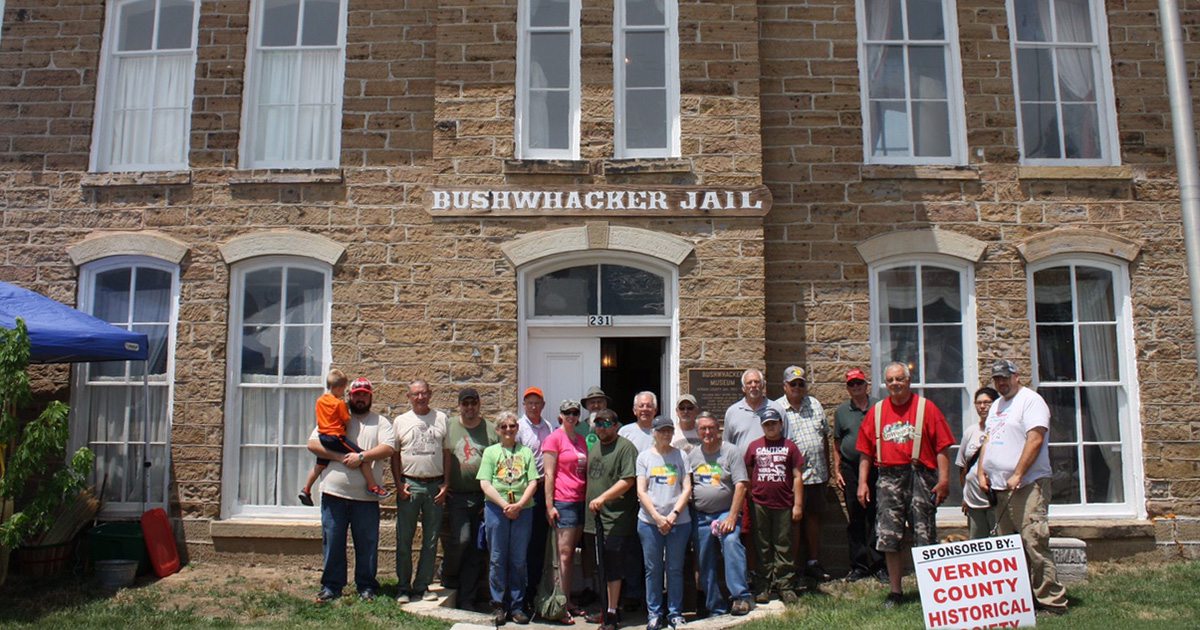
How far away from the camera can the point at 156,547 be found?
8.38 metres

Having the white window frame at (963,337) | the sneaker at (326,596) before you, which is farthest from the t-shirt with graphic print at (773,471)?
the sneaker at (326,596)

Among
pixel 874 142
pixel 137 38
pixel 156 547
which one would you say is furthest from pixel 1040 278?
pixel 137 38

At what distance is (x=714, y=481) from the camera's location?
7027 millimetres

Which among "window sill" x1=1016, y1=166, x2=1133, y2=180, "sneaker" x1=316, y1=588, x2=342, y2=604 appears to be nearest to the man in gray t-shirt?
"sneaker" x1=316, y1=588, x2=342, y2=604

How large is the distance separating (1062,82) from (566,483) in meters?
6.72

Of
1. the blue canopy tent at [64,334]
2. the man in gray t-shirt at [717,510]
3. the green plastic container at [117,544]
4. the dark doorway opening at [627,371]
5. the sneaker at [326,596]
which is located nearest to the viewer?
the man in gray t-shirt at [717,510]

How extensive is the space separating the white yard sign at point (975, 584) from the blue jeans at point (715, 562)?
4.41 ft

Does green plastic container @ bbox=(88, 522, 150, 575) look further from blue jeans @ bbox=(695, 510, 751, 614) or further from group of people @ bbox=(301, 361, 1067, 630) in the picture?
blue jeans @ bbox=(695, 510, 751, 614)

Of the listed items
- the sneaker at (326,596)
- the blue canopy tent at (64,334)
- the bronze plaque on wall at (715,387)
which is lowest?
the sneaker at (326,596)

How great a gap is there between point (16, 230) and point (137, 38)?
2.41 m

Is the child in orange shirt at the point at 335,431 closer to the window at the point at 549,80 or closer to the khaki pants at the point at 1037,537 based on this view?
the window at the point at 549,80

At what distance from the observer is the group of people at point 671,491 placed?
267 inches

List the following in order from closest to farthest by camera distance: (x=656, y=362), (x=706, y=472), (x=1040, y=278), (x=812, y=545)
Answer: (x=706, y=472) → (x=812, y=545) → (x=1040, y=278) → (x=656, y=362)

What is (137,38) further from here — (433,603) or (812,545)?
(812,545)
